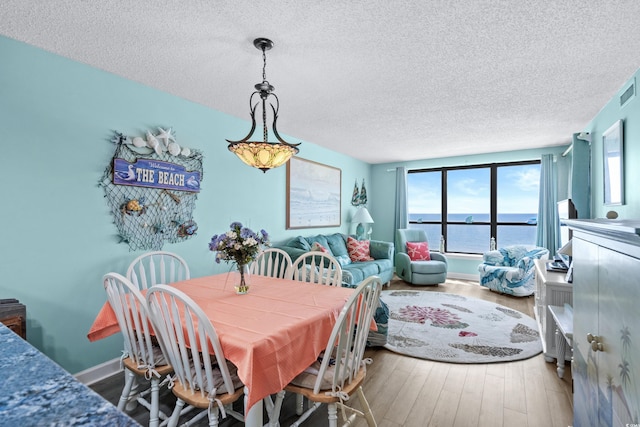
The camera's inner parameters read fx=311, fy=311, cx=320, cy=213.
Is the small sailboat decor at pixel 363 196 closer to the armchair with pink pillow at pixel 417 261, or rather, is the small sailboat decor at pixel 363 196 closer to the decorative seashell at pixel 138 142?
the armchair with pink pillow at pixel 417 261

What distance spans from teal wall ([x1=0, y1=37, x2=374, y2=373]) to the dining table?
66cm

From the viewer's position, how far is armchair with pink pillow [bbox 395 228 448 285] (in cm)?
530

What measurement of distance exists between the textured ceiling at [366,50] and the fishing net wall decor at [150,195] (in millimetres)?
560

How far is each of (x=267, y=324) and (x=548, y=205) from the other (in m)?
5.33

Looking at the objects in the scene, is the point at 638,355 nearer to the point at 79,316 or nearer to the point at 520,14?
the point at 520,14

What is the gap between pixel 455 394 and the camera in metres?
2.27

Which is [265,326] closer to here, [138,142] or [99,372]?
[99,372]

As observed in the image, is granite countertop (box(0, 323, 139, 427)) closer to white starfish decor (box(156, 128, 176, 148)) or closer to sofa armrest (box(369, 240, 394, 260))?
white starfish decor (box(156, 128, 176, 148))

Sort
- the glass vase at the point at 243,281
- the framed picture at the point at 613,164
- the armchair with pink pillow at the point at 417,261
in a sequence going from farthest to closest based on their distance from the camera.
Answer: the armchair with pink pillow at the point at 417,261, the framed picture at the point at 613,164, the glass vase at the point at 243,281

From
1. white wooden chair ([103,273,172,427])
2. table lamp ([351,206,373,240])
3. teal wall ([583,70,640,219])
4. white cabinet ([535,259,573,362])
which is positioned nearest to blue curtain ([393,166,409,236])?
table lamp ([351,206,373,240])

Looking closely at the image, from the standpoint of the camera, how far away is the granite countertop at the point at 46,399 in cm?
44

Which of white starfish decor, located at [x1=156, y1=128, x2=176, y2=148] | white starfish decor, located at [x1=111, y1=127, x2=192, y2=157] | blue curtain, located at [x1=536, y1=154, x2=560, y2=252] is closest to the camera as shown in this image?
white starfish decor, located at [x1=111, y1=127, x2=192, y2=157]

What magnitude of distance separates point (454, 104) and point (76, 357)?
3964mm

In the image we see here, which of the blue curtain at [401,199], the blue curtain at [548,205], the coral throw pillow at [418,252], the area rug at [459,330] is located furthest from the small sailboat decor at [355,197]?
the blue curtain at [548,205]
